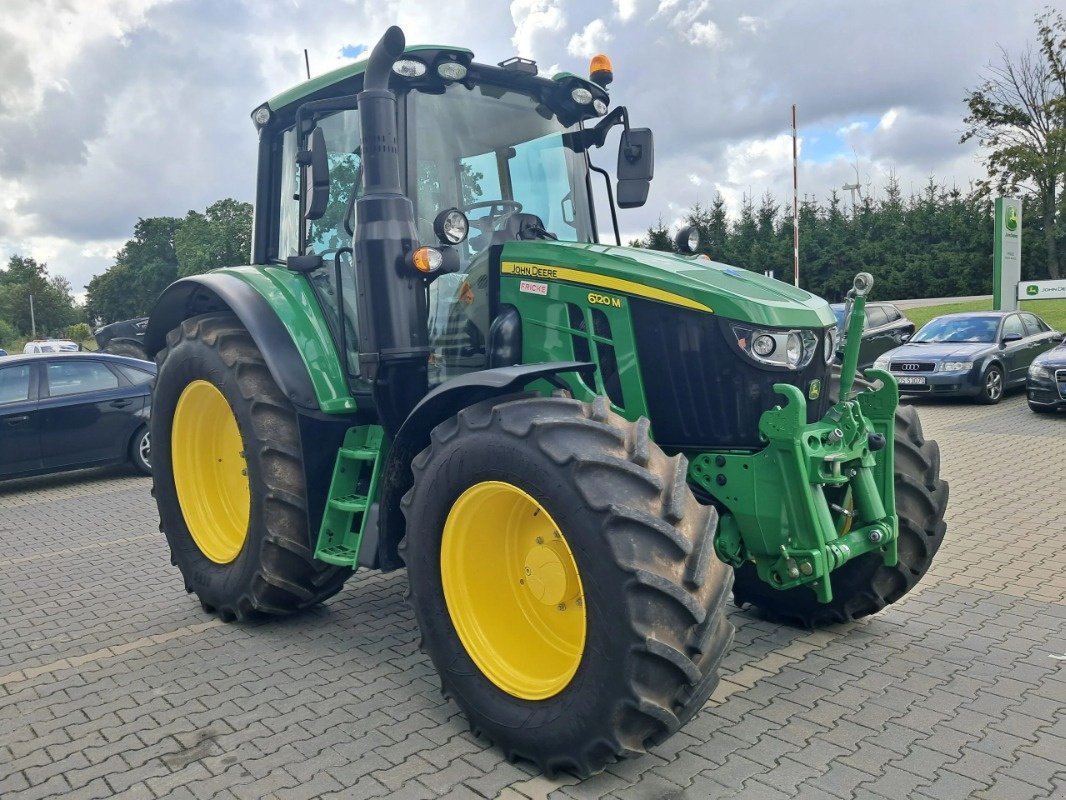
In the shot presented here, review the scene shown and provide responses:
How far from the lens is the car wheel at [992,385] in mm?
13820

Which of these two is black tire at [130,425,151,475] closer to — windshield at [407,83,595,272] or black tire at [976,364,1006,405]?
windshield at [407,83,595,272]

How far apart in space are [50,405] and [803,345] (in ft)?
27.9

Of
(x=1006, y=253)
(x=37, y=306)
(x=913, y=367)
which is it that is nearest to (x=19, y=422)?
(x=913, y=367)

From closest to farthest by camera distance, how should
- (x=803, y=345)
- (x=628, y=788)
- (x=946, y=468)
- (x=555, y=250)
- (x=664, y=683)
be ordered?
(x=664, y=683) < (x=628, y=788) < (x=803, y=345) < (x=555, y=250) < (x=946, y=468)

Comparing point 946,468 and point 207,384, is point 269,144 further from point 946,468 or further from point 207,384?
point 946,468

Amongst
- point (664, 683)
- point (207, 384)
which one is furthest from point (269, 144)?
point (664, 683)

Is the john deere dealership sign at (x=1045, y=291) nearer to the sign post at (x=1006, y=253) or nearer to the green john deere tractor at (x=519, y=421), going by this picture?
the sign post at (x=1006, y=253)

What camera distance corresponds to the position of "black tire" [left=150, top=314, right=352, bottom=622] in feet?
14.5

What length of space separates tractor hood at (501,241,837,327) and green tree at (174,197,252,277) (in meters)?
59.3

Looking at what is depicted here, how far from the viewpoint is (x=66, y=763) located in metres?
3.45

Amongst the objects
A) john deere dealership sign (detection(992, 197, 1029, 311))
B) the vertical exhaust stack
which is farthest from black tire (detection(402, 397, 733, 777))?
john deere dealership sign (detection(992, 197, 1029, 311))

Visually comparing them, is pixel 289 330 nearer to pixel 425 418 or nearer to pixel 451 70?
pixel 425 418

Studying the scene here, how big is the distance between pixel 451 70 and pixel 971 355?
1208 cm

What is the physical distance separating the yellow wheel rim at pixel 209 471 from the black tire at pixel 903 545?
2906mm
